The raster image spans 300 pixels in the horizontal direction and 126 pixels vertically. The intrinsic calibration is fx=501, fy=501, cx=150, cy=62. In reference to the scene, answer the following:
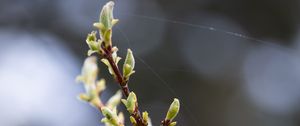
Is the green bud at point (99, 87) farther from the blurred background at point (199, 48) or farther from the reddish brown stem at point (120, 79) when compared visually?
the blurred background at point (199, 48)

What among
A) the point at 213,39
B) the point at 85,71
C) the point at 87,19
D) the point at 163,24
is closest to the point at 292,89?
the point at 213,39

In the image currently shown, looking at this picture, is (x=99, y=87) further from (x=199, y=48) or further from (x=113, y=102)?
(x=199, y=48)

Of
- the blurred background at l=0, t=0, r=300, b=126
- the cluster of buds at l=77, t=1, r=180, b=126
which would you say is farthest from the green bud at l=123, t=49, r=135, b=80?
the blurred background at l=0, t=0, r=300, b=126

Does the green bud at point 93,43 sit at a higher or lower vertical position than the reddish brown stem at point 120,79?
higher

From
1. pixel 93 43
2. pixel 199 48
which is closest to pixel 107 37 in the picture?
pixel 93 43

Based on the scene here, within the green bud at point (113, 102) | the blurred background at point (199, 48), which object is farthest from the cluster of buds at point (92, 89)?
the blurred background at point (199, 48)

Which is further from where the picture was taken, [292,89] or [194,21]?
[194,21]

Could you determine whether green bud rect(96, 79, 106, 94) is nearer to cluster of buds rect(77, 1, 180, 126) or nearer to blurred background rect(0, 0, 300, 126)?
cluster of buds rect(77, 1, 180, 126)

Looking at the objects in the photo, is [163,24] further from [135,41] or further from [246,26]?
[246,26]

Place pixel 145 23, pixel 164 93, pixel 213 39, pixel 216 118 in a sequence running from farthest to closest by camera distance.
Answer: pixel 145 23 → pixel 213 39 → pixel 164 93 → pixel 216 118

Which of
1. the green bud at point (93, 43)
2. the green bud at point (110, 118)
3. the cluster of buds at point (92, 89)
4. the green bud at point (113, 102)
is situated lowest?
the green bud at point (110, 118)

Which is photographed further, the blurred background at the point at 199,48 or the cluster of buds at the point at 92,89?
the blurred background at the point at 199,48
